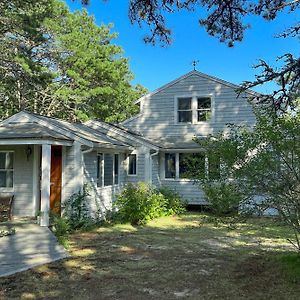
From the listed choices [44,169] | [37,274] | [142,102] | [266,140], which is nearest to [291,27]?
[266,140]

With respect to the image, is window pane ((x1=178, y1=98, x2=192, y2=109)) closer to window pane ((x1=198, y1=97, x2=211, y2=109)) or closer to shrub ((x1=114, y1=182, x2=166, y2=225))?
window pane ((x1=198, y1=97, x2=211, y2=109))

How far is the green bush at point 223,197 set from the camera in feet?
21.0

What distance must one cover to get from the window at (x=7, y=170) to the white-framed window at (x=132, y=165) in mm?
5276

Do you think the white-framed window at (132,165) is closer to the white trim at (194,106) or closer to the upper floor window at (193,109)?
the white trim at (194,106)

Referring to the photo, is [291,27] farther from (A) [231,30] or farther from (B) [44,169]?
(B) [44,169]

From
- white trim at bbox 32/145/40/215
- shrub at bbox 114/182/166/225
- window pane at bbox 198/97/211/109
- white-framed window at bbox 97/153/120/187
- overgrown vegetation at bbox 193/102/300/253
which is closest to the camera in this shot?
overgrown vegetation at bbox 193/102/300/253

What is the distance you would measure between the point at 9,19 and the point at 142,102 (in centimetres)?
774

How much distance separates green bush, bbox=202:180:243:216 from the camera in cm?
639

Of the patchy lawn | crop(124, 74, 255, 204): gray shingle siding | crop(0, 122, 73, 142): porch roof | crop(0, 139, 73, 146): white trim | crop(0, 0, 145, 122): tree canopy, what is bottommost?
the patchy lawn

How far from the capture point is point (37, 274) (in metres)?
6.46

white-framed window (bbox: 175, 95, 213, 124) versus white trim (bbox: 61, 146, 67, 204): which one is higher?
white-framed window (bbox: 175, 95, 213, 124)

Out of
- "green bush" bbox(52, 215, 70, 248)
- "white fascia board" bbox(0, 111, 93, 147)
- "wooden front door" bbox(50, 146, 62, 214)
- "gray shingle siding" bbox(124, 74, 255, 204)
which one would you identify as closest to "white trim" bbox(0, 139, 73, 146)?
"white fascia board" bbox(0, 111, 93, 147)

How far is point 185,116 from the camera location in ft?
59.5

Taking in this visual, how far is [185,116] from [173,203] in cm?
447
